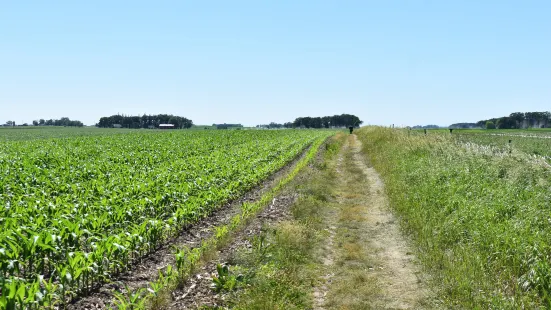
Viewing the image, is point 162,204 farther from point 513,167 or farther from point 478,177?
point 513,167

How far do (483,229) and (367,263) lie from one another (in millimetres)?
2198

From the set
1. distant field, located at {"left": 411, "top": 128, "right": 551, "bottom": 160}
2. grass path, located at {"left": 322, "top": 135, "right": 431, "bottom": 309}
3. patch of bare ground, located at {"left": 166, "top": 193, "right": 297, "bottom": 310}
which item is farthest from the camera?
distant field, located at {"left": 411, "top": 128, "right": 551, "bottom": 160}

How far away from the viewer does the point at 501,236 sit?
6.92 metres

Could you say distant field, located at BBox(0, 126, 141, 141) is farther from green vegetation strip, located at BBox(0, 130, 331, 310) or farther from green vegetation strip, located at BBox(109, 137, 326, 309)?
green vegetation strip, located at BBox(109, 137, 326, 309)

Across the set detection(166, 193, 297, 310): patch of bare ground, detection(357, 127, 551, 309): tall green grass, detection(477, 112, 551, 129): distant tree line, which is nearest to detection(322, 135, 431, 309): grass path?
detection(357, 127, 551, 309): tall green grass

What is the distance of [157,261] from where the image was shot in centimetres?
791

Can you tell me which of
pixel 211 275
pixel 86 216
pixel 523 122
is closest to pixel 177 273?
pixel 211 275

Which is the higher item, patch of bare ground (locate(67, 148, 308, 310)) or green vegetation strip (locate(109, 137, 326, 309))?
green vegetation strip (locate(109, 137, 326, 309))

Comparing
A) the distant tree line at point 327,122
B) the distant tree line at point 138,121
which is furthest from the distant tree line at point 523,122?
the distant tree line at point 138,121

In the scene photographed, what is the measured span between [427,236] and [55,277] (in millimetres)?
7015

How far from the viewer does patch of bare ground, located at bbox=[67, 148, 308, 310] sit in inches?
234

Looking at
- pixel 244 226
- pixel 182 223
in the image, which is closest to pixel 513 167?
pixel 244 226

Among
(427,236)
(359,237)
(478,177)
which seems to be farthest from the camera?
(478,177)

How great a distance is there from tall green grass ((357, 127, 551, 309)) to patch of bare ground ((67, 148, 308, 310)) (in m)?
3.85
